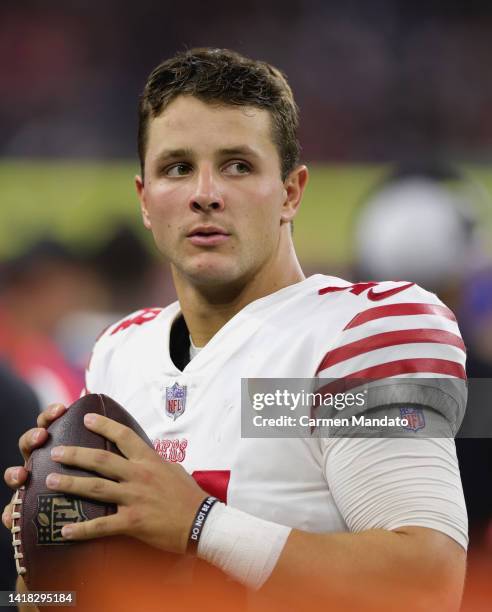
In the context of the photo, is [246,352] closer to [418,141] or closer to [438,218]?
[438,218]

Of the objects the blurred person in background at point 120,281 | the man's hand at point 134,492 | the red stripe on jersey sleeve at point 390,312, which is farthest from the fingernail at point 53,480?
the blurred person in background at point 120,281

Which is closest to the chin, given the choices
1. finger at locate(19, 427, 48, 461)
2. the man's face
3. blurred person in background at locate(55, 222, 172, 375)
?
the man's face

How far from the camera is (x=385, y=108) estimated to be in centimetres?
464

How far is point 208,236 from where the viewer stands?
1.52 metres

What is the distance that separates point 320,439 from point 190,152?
0.51 metres

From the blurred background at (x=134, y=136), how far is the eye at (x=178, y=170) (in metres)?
2.29

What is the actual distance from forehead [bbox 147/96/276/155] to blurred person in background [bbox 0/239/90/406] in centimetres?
249

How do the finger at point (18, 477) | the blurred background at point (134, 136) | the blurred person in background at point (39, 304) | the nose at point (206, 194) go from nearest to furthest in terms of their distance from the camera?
the finger at point (18, 477) < the nose at point (206, 194) < the blurred person in background at point (39, 304) < the blurred background at point (134, 136)

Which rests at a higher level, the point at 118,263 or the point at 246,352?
the point at 118,263

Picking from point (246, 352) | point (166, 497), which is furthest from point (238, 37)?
point (166, 497)

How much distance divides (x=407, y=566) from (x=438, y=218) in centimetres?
243

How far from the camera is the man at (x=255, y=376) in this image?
48.8 inches

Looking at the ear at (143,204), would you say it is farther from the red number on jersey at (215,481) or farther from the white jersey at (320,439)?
the red number on jersey at (215,481)

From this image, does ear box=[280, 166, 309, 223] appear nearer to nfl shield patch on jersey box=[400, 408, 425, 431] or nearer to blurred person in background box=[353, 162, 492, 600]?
nfl shield patch on jersey box=[400, 408, 425, 431]
